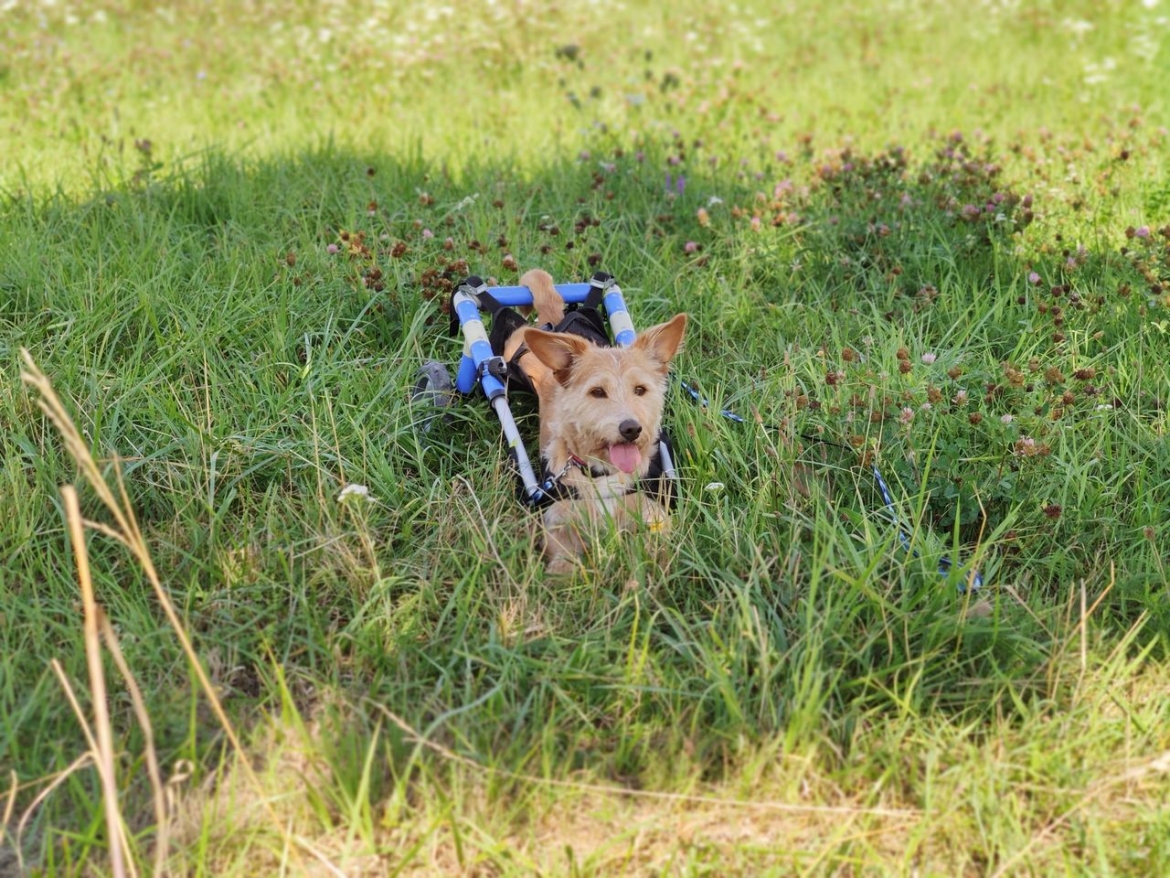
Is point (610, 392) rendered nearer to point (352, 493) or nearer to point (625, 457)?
point (625, 457)

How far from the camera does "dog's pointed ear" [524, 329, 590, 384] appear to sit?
3.52m

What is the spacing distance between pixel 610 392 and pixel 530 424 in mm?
795

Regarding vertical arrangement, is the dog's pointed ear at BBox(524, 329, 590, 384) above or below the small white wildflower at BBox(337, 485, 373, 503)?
above

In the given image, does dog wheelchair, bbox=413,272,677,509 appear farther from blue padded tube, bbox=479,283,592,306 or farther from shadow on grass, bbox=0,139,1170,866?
shadow on grass, bbox=0,139,1170,866

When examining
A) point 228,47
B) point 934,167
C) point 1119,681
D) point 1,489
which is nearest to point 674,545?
point 1119,681

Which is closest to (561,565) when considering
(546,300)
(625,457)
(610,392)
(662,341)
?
(625,457)

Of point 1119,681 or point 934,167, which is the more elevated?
point 934,167

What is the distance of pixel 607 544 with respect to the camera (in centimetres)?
315

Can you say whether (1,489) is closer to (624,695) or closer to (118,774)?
(118,774)

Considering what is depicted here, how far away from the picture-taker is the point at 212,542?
123 inches

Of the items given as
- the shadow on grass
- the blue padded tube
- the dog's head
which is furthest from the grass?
the blue padded tube

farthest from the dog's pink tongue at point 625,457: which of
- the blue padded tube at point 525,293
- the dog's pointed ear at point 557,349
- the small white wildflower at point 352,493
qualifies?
the blue padded tube at point 525,293

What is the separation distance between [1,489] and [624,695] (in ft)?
6.84

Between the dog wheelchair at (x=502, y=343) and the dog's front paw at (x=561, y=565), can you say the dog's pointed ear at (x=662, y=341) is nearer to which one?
the dog wheelchair at (x=502, y=343)
